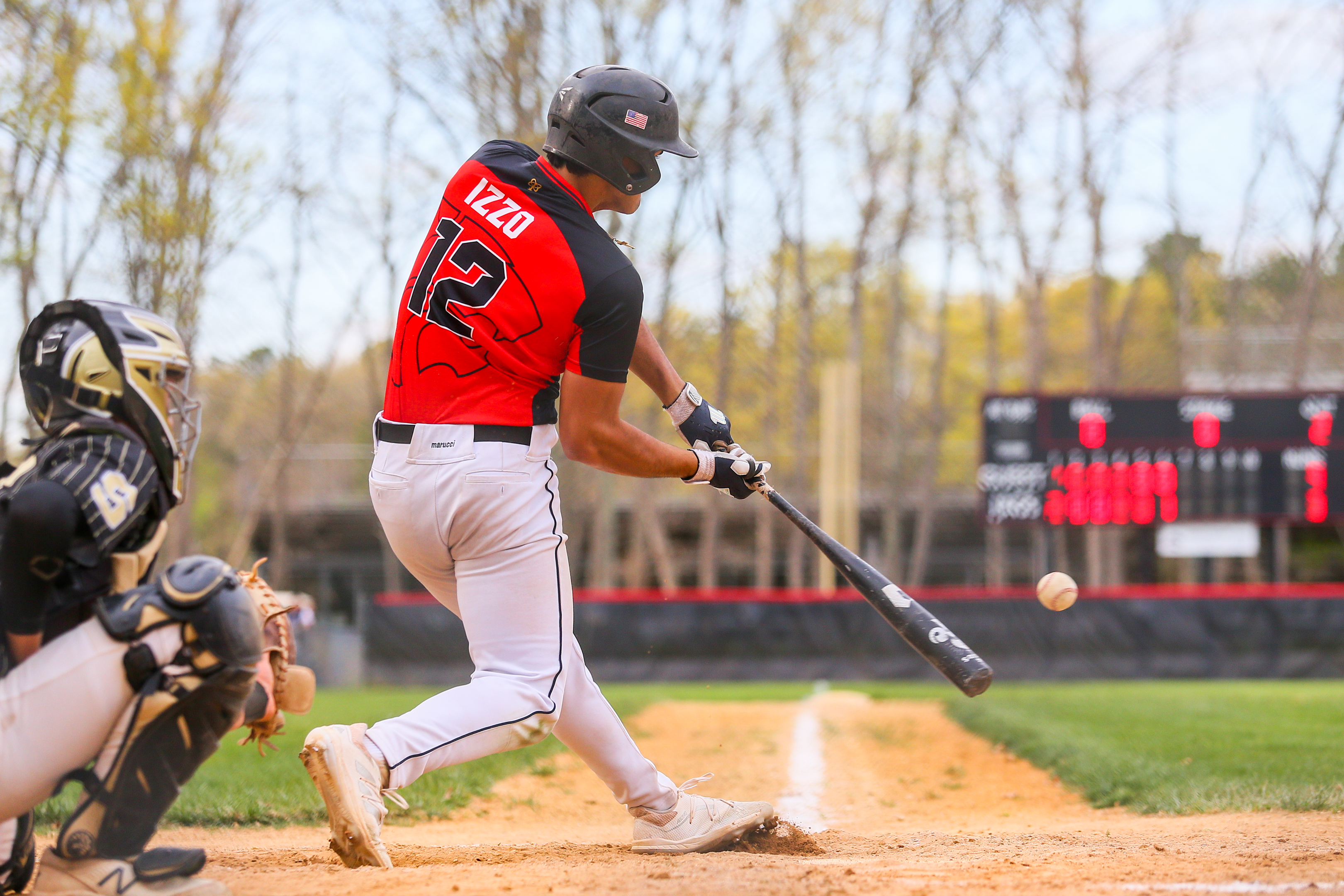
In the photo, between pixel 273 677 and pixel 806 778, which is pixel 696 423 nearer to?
pixel 273 677

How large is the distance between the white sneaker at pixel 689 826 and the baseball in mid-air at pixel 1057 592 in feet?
4.91

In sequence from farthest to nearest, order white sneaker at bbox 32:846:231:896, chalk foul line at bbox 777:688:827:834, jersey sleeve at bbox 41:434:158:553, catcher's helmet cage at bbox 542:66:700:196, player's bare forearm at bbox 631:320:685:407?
chalk foul line at bbox 777:688:827:834 < player's bare forearm at bbox 631:320:685:407 < catcher's helmet cage at bbox 542:66:700:196 < white sneaker at bbox 32:846:231:896 < jersey sleeve at bbox 41:434:158:553

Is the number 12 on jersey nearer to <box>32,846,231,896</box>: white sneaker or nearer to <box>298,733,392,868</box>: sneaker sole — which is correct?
<box>298,733,392,868</box>: sneaker sole

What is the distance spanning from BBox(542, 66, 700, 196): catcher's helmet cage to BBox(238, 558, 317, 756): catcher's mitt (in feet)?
4.58

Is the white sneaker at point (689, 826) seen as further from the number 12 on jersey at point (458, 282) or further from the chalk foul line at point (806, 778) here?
the number 12 on jersey at point (458, 282)

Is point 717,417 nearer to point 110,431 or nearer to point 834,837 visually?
point 834,837

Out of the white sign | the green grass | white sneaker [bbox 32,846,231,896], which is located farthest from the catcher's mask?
the white sign

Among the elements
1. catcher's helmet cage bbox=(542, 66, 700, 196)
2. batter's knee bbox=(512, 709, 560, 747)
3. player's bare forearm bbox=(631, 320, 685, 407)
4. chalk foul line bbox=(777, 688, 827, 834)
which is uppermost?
catcher's helmet cage bbox=(542, 66, 700, 196)

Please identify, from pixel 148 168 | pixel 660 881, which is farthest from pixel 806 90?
pixel 660 881

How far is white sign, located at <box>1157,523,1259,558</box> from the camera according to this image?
45.9 ft

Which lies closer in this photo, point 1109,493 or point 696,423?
point 696,423

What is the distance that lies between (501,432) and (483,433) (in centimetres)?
5

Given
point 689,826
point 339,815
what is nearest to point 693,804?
point 689,826

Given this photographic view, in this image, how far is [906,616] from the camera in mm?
3502
